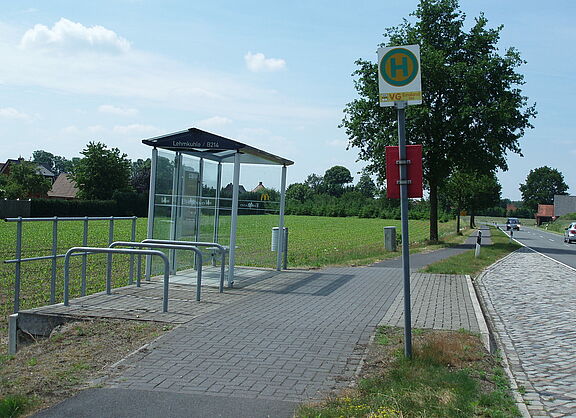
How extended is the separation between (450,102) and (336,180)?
122063 mm

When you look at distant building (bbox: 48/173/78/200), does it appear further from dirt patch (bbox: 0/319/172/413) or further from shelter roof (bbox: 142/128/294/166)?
dirt patch (bbox: 0/319/172/413)

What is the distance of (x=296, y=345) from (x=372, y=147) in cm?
2649

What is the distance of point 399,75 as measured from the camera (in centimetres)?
672

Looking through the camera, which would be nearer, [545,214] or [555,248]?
[555,248]

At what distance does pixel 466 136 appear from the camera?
32.1 meters

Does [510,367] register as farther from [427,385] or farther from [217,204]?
[217,204]

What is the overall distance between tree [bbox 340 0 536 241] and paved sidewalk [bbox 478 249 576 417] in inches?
554

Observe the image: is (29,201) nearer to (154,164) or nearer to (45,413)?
(154,164)

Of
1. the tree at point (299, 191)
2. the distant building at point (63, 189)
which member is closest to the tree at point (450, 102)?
the distant building at point (63, 189)

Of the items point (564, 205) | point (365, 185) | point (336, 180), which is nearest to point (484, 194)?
point (564, 205)

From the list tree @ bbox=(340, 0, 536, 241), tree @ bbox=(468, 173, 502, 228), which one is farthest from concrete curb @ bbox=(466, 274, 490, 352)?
tree @ bbox=(468, 173, 502, 228)

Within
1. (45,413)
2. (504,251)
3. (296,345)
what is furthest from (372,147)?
(45,413)

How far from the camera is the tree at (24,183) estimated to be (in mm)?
69438

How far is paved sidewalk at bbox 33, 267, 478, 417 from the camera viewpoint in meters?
5.18
